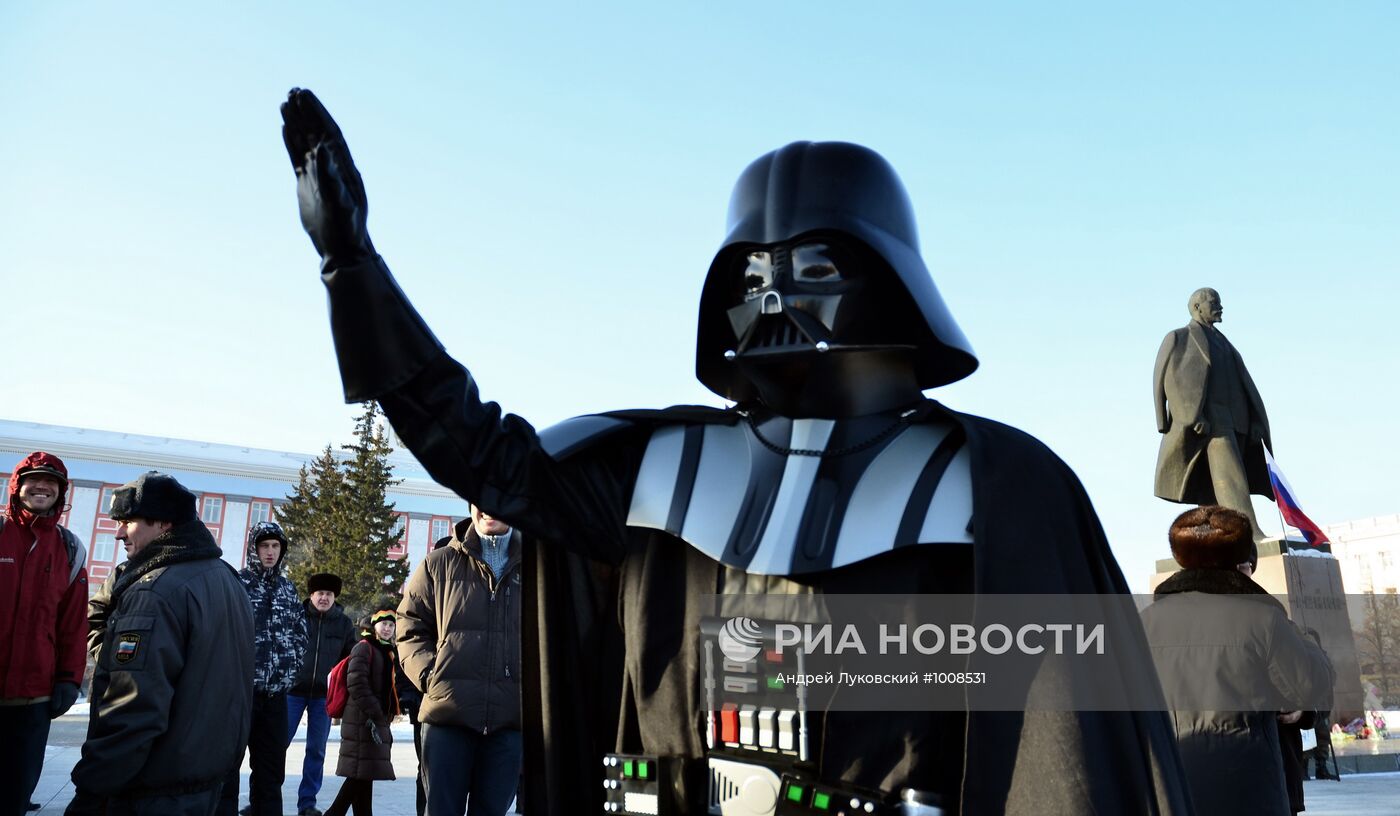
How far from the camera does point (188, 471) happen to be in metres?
61.3

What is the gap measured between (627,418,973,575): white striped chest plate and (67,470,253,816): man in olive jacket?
2.48 metres

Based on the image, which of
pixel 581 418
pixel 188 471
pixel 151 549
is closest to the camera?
pixel 581 418

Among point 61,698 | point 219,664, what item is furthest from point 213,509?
point 219,664

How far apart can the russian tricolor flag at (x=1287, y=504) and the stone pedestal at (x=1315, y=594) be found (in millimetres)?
253

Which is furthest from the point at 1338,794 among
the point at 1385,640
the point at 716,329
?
the point at 1385,640

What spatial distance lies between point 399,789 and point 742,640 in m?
8.06

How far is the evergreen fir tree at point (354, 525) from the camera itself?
38875 mm

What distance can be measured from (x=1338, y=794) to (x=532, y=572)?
33.1 ft

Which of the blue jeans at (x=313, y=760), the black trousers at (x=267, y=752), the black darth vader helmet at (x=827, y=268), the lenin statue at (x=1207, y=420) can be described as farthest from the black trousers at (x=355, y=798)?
the lenin statue at (x=1207, y=420)

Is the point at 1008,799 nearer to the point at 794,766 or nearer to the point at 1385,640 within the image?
the point at 794,766

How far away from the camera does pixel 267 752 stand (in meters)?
6.58

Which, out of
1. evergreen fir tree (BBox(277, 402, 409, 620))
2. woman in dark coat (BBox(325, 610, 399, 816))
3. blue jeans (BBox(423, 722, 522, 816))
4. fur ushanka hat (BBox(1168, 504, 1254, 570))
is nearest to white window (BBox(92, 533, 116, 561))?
evergreen fir tree (BBox(277, 402, 409, 620))

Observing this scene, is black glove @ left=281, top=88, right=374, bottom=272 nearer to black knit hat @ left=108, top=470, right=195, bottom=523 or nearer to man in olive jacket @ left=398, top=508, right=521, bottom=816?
black knit hat @ left=108, top=470, right=195, bottom=523

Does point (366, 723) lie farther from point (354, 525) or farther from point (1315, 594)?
point (354, 525)
